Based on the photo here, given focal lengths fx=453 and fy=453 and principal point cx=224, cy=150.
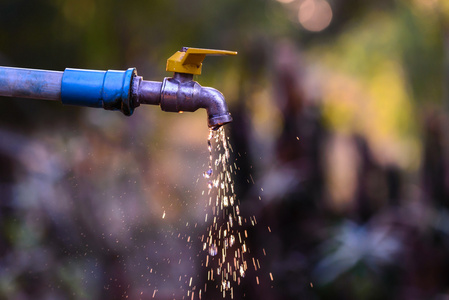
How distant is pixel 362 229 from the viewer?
3328mm

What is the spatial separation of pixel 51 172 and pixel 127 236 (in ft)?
2.37

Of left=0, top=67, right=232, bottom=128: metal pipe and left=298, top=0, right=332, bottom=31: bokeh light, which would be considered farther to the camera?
left=298, top=0, right=332, bottom=31: bokeh light

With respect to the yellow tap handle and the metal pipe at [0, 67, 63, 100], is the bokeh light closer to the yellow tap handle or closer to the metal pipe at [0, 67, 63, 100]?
the yellow tap handle

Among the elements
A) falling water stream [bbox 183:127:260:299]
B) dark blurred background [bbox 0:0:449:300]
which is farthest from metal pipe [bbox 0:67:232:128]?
falling water stream [bbox 183:127:260:299]

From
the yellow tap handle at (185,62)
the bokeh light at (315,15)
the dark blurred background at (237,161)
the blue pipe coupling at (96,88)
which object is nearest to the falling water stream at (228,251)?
the dark blurred background at (237,161)

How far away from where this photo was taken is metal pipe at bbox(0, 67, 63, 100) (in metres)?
1.00

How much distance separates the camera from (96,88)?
3.31 ft

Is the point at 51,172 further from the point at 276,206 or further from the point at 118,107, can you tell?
the point at 118,107

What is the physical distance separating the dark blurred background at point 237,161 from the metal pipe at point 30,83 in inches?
77.7

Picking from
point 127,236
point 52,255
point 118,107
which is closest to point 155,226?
point 127,236

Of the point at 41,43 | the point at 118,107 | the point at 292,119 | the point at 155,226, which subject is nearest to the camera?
the point at 118,107

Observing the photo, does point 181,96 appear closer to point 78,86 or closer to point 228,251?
point 78,86

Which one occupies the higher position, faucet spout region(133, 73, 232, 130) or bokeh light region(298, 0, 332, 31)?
bokeh light region(298, 0, 332, 31)

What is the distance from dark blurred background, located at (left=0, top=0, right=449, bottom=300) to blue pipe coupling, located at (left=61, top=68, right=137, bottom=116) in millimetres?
2024
